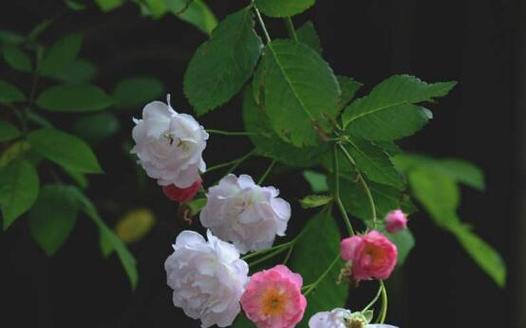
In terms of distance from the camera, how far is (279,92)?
32.9 inches

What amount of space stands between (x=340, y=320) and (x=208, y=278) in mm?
111

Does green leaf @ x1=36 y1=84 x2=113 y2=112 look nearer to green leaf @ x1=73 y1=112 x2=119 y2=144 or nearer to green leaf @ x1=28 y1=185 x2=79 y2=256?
green leaf @ x1=28 y1=185 x2=79 y2=256

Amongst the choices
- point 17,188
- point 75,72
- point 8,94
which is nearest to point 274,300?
point 17,188

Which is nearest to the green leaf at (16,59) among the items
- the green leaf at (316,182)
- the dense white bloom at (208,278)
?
the green leaf at (316,182)

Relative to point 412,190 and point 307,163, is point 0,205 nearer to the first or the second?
point 307,163

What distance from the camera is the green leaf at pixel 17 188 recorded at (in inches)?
39.7

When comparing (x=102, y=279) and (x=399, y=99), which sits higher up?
(x=399, y=99)

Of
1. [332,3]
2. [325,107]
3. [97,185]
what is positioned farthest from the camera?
[332,3]

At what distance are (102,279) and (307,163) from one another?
2.65ft

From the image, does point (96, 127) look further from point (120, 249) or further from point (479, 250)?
point (479, 250)

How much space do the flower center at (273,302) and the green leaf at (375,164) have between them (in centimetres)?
14

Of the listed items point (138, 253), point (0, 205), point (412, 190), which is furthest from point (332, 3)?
point (0, 205)

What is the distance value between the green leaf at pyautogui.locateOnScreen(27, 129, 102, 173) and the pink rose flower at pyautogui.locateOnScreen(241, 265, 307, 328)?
0.32 m

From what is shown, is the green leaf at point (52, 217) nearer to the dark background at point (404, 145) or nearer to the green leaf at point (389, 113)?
the dark background at point (404, 145)
